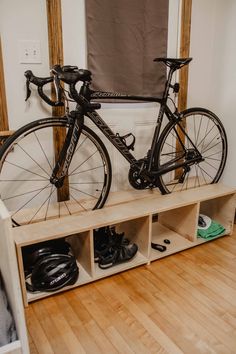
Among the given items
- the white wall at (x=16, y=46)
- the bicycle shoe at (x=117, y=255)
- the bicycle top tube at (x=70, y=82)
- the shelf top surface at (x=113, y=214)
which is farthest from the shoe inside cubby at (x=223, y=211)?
the white wall at (x=16, y=46)

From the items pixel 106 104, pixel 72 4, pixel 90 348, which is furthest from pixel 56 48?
pixel 90 348

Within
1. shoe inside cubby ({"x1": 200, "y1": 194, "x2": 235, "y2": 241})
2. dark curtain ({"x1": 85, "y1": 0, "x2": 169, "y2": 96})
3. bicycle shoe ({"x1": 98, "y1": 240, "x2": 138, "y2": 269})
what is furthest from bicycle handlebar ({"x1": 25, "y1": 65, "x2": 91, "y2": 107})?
shoe inside cubby ({"x1": 200, "y1": 194, "x2": 235, "y2": 241})

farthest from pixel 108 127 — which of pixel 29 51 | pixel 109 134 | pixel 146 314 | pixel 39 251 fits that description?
pixel 146 314

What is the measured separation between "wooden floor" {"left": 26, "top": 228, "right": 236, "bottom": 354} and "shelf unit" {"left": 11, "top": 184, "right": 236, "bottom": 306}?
0.11 metres

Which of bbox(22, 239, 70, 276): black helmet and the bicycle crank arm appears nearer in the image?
bbox(22, 239, 70, 276): black helmet

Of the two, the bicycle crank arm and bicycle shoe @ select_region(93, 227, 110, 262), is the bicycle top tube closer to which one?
the bicycle crank arm

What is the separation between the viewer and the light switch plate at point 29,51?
6.17ft

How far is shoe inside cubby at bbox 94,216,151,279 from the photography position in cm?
195

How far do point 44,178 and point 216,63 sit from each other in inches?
72.3

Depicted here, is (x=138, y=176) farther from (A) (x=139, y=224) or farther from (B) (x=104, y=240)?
(B) (x=104, y=240)

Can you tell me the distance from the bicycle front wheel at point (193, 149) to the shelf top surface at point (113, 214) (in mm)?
161

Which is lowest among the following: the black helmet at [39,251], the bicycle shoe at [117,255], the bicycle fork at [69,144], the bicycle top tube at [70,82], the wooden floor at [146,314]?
the wooden floor at [146,314]

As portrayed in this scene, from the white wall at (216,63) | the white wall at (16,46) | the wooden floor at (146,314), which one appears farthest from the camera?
the white wall at (216,63)

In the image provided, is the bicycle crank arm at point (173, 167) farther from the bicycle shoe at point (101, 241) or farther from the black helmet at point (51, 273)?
the black helmet at point (51, 273)
